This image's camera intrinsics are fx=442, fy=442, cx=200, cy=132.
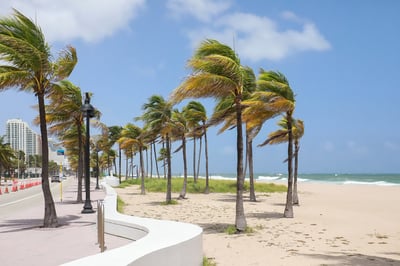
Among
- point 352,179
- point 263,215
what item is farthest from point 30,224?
point 352,179

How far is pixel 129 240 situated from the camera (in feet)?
30.7

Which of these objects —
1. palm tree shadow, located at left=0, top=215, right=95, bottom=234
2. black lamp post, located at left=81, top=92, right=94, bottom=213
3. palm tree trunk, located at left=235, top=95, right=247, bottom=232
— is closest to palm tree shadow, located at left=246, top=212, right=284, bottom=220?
palm tree trunk, located at left=235, top=95, right=247, bottom=232

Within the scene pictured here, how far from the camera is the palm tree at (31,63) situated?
480 inches

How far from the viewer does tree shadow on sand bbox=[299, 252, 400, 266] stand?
32.6 feet

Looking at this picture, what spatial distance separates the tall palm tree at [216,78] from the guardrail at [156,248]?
18.0 feet

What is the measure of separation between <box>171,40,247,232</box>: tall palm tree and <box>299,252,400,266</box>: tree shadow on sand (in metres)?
4.16

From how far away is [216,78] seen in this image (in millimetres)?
13758

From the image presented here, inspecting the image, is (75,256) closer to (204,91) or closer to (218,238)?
(218,238)

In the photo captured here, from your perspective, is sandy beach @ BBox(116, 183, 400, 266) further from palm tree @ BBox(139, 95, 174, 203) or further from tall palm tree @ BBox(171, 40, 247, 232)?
palm tree @ BBox(139, 95, 174, 203)

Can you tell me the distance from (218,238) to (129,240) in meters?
4.85

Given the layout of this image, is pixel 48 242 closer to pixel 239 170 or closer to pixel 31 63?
pixel 31 63

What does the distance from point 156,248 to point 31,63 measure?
9.04 metres

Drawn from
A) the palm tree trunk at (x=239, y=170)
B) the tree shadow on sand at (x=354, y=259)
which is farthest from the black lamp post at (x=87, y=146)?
the tree shadow on sand at (x=354, y=259)


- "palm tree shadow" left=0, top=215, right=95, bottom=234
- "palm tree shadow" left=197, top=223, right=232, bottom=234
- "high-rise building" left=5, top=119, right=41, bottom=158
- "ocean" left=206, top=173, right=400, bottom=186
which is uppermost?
"high-rise building" left=5, top=119, right=41, bottom=158
